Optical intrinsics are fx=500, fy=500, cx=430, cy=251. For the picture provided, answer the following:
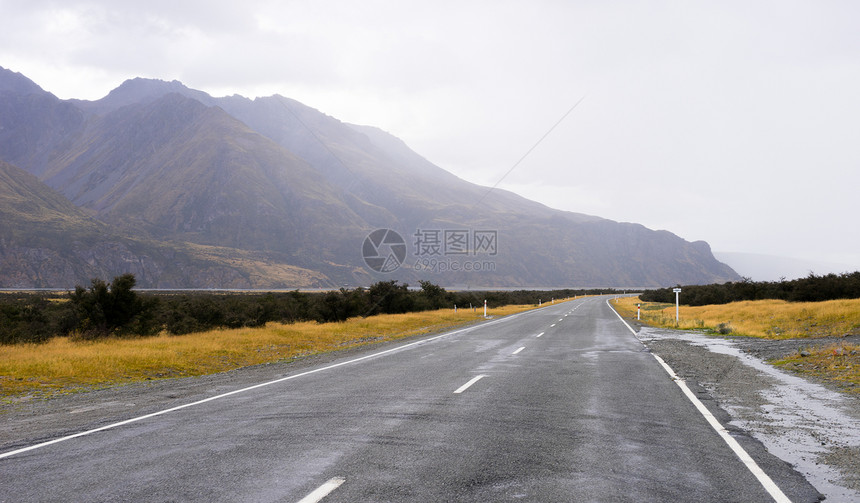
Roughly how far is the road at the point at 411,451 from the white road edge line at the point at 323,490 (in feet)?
0.07

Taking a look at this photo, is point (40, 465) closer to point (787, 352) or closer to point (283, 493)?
point (283, 493)

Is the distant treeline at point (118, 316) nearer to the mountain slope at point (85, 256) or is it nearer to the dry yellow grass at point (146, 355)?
the dry yellow grass at point (146, 355)

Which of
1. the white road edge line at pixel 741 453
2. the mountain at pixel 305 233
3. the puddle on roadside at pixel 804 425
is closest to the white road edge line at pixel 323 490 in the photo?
the white road edge line at pixel 741 453

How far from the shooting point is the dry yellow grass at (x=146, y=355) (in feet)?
37.4

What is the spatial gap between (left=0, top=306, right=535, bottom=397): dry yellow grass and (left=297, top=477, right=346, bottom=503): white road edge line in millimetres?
8958

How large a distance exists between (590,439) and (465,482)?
6.70 feet

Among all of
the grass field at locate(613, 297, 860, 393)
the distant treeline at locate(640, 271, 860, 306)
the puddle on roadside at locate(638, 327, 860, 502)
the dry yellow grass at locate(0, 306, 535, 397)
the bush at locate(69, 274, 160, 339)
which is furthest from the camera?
the distant treeline at locate(640, 271, 860, 306)

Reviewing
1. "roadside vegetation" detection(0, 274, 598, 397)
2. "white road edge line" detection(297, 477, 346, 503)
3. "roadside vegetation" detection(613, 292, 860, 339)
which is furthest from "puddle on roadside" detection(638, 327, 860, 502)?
"roadside vegetation" detection(0, 274, 598, 397)

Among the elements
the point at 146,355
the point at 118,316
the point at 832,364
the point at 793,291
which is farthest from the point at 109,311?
the point at 793,291

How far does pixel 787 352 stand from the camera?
13820 mm

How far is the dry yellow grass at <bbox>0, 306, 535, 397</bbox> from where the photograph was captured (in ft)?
37.4

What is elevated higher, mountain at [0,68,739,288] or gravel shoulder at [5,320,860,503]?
mountain at [0,68,739,288]

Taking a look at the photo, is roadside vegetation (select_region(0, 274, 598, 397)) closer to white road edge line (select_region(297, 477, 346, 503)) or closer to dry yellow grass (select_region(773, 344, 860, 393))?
white road edge line (select_region(297, 477, 346, 503))

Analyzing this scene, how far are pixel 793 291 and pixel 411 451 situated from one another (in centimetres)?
3754
